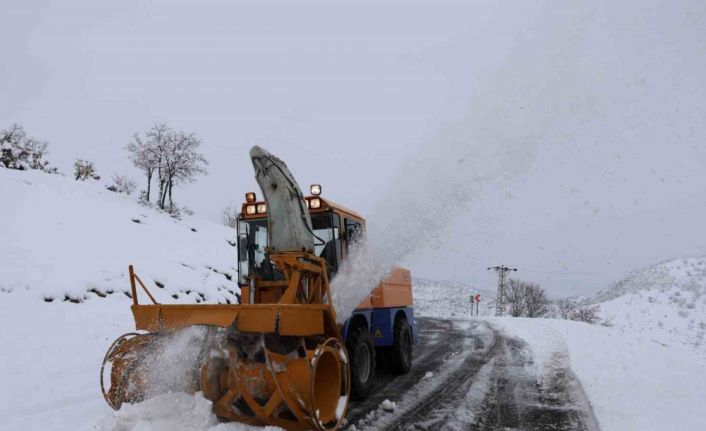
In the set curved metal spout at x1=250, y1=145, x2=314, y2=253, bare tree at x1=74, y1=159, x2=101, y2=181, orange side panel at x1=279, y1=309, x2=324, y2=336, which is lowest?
orange side panel at x1=279, y1=309, x2=324, y2=336

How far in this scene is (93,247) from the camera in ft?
47.8

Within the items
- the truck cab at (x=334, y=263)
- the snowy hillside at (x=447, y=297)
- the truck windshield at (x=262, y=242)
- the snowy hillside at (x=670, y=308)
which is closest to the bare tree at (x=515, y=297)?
the snowy hillside at (x=447, y=297)

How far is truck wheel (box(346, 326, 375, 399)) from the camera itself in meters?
5.61

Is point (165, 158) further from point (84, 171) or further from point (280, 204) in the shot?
point (280, 204)

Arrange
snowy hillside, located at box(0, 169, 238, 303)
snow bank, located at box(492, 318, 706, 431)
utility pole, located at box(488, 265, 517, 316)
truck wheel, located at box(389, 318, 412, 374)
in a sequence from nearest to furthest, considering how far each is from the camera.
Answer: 1. snow bank, located at box(492, 318, 706, 431)
2. truck wheel, located at box(389, 318, 412, 374)
3. snowy hillside, located at box(0, 169, 238, 303)
4. utility pole, located at box(488, 265, 517, 316)

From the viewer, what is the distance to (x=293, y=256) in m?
4.62

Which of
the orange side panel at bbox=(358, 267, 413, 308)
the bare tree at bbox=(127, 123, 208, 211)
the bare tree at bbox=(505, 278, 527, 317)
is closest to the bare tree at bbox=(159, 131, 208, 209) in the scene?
the bare tree at bbox=(127, 123, 208, 211)

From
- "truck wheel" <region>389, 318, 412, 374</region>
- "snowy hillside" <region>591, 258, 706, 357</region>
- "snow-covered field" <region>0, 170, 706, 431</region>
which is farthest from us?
"snowy hillside" <region>591, 258, 706, 357</region>

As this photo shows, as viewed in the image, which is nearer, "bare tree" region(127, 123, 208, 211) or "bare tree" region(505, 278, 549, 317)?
"bare tree" region(127, 123, 208, 211)

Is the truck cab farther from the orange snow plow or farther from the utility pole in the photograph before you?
the utility pole

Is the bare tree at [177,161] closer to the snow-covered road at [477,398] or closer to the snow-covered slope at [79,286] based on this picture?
the snow-covered slope at [79,286]

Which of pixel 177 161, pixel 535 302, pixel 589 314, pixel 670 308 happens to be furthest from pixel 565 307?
pixel 177 161

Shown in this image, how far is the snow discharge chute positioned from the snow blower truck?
0.03 ft

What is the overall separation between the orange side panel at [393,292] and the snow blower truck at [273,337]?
Answer: 645 millimetres
